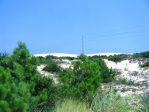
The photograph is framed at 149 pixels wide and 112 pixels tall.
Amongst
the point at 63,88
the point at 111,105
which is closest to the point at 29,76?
the point at 63,88

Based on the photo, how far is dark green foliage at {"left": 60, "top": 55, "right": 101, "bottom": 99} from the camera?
60.5 ft

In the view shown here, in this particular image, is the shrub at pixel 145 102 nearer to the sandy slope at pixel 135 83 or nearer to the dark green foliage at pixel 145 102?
the dark green foliage at pixel 145 102

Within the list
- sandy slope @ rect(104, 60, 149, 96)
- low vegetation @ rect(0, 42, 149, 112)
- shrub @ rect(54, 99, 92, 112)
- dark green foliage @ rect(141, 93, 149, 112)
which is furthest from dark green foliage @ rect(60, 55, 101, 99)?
shrub @ rect(54, 99, 92, 112)

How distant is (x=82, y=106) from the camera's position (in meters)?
15.4

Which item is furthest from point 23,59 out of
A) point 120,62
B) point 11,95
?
point 120,62

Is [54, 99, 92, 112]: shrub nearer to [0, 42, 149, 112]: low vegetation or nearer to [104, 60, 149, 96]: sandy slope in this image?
[0, 42, 149, 112]: low vegetation

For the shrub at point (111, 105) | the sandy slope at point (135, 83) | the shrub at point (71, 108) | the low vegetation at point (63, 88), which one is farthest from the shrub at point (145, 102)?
the sandy slope at point (135, 83)

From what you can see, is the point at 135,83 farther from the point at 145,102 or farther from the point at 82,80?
the point at 145,102

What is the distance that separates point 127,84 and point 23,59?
7643 mm

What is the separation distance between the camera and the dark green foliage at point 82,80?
18.5 meters

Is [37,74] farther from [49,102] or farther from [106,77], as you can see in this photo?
[106,77]

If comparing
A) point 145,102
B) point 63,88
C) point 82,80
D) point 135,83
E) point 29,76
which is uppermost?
point 29,76

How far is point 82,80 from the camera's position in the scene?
19344 mm

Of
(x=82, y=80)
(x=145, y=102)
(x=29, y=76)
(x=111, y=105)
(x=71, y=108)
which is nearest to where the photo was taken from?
(x=71, y=108)
